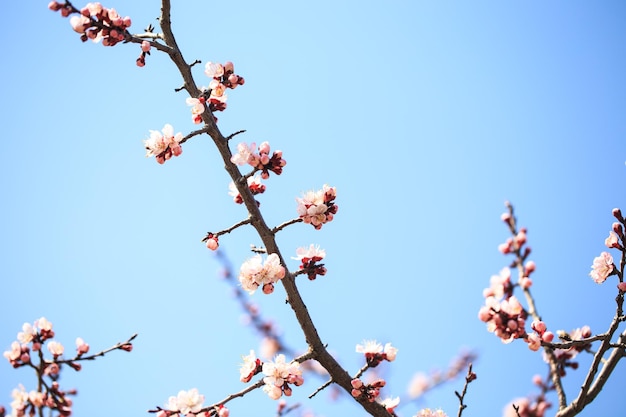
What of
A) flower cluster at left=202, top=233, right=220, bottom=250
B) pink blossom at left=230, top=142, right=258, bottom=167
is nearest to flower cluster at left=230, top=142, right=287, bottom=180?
pink blossom at left=230, top=142, right=258, bottom=167

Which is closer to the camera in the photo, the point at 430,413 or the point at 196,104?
the point at 196,104

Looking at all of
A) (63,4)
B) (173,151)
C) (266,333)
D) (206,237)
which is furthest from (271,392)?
(266,333)

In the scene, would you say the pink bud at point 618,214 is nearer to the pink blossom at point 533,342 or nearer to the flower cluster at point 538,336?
the flower cluster at point 538,336

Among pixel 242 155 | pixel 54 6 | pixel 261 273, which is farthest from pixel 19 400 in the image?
pixel 54 6

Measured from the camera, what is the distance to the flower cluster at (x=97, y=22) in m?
3.18

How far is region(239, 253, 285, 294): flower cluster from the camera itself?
10.3 feet

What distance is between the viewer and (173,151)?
11.3 feet

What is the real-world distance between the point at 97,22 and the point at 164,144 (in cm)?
92

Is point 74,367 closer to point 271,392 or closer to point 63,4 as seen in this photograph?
point 271,392

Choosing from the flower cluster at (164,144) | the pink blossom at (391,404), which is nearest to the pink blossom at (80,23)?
the flower cluster at (164,144)

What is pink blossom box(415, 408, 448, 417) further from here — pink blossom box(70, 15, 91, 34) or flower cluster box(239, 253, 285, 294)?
pink blossom box(70, 15, 91, 34)

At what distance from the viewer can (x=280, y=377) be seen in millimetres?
3209

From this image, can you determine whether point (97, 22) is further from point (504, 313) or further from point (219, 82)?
point (504, 313)

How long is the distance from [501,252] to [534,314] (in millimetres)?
599
